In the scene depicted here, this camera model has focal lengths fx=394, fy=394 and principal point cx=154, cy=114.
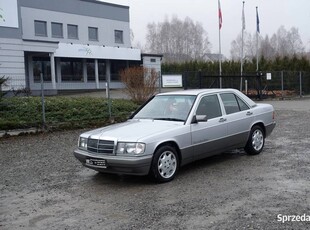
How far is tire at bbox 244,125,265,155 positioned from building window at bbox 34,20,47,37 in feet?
108

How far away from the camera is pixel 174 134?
264 inches

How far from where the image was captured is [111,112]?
50.9 feet

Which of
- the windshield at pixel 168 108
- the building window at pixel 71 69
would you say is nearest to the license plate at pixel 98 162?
the windshield at pixel 168 108

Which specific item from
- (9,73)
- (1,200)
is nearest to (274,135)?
(1,200)

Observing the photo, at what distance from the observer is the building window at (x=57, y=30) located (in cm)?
3888

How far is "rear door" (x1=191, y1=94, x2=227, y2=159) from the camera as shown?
7145 mm

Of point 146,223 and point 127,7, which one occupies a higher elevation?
point 127,7

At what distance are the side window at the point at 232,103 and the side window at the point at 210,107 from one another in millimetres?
247

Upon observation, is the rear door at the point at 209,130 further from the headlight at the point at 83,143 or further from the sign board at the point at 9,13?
the sign board at the point at 9,13

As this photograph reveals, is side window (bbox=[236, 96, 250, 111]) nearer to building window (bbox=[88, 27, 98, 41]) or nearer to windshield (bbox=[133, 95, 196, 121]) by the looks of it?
Result: windshield (bbox=[133, 95, 196, 121])

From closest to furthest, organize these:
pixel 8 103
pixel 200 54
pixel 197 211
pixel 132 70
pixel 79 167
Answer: pixel 197 211 < pixel 79 167 < pixel 8 103 < pixel 132 70 < pixel 200 54

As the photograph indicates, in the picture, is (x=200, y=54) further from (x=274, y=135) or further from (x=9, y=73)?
(x=274, y=135)

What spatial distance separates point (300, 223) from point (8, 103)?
11445 millimetres

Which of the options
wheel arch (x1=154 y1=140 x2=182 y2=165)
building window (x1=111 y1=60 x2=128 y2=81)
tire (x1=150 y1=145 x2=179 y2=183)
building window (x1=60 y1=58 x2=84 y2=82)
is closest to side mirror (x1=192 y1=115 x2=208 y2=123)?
wheel arch (x1=154 y1=140 x2=182 y2=165)
